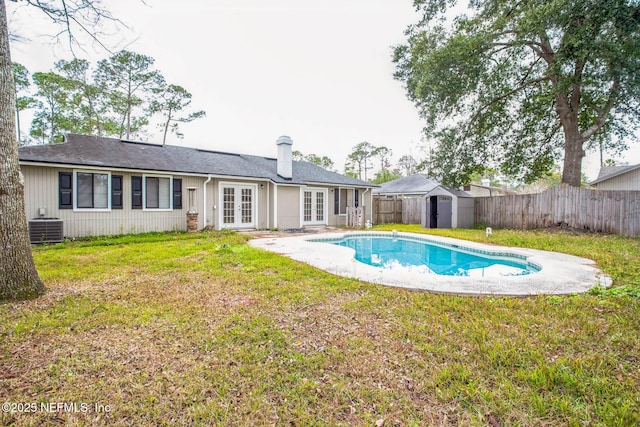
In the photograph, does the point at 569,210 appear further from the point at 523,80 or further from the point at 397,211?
the point at 397,211

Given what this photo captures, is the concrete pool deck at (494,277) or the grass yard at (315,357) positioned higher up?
the concrete pool deck at (494,277)

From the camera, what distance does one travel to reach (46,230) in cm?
800

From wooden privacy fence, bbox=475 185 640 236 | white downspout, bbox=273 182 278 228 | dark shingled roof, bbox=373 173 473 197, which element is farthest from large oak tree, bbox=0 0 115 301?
dark shingled roof, bbox=373 173 473 197

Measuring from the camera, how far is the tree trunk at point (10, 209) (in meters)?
3.66

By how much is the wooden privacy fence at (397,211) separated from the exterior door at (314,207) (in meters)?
3.66

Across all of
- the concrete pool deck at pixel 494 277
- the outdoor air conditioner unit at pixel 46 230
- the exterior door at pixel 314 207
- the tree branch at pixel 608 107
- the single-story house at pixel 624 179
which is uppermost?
the tree branch at pixel 608 107

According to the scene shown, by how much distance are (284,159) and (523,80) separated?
37.9 feet

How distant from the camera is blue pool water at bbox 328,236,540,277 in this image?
6297 mm

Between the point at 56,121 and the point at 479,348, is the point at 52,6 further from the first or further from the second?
the point at 56,121

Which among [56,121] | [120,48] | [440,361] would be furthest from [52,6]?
[56,121]

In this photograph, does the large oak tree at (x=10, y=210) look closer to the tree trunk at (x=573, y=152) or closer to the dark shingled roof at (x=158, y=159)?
the dark shingled roof at (x=158, y=159)

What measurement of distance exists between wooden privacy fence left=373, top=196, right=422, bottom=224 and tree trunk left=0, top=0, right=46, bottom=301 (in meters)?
14.7

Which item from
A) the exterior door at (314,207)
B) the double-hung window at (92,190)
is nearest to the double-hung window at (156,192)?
the double-hung window at (92,190)

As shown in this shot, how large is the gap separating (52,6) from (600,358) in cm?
867
